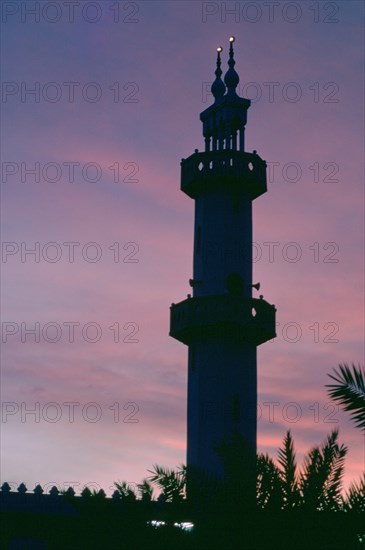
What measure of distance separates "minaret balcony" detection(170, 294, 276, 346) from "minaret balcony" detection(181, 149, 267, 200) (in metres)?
4.87

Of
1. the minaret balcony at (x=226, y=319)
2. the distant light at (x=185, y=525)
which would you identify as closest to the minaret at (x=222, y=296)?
the minaret balcony at (x=226, y=319)

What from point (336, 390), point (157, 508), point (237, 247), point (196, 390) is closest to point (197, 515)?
point (157, 508)

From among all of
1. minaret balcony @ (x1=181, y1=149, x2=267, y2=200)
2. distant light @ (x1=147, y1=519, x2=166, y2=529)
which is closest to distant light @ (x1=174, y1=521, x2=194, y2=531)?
distant light @ (x1=147, y1=519, x2=166, y2=529)

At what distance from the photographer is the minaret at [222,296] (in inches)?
Answer: 1401

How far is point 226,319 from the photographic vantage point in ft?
117

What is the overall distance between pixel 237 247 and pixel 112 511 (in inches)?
966

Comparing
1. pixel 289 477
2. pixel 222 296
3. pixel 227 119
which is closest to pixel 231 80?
pixel 227 119

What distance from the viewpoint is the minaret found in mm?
35594

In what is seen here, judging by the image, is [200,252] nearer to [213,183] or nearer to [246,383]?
[213,183]

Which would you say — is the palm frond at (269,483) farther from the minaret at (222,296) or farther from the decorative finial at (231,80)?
the decorative finial at (231,80)

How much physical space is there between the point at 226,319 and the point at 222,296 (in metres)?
1.06

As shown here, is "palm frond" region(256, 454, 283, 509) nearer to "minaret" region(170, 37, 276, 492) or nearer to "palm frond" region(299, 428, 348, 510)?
"palm frond" region(299, 428, 348, 510)

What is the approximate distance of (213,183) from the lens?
126 ft

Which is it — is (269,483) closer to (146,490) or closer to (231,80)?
(146,490)
